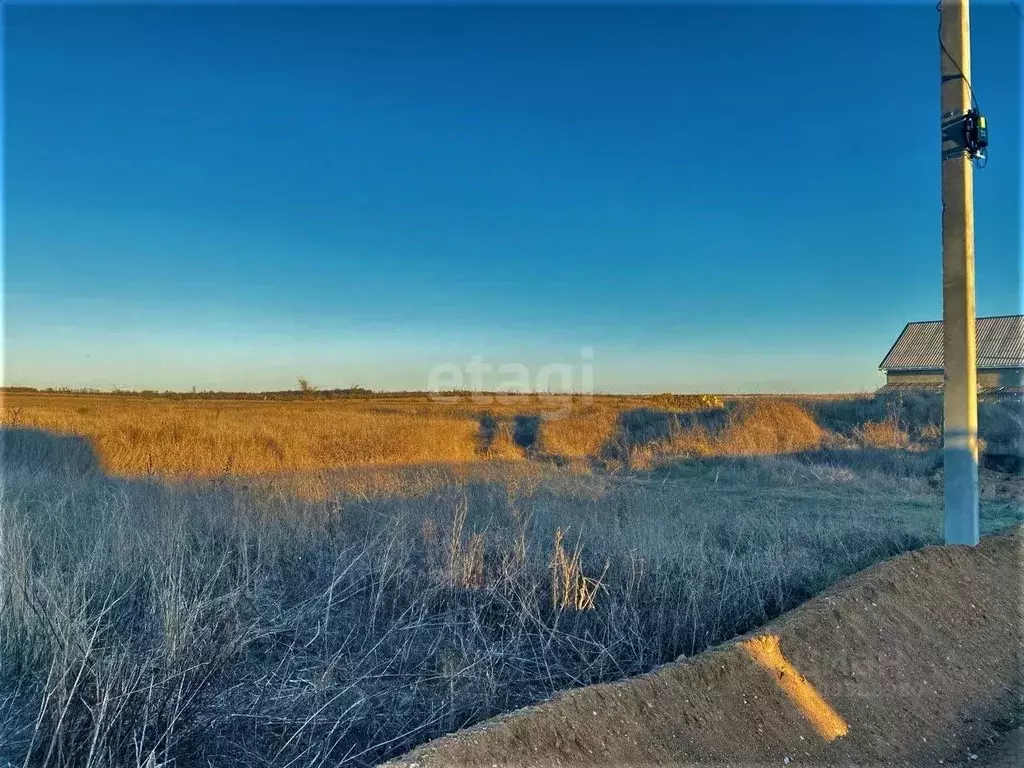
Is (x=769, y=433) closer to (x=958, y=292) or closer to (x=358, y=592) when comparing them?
(x=958, y=292)

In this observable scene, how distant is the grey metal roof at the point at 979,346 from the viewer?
83.9 ft

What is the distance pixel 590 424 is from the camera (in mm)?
22453

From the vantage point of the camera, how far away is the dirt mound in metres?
3.13

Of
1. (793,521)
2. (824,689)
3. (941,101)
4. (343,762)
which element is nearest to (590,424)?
(793,521)

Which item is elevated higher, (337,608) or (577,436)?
(577,436)

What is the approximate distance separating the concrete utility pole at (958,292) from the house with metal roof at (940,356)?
1964 centimetres

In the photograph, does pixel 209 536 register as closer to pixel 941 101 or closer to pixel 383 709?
pixel 383 709

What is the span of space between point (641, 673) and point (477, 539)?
199cm

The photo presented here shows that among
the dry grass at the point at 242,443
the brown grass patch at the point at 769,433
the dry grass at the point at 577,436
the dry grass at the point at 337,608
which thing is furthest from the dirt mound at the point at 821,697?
the dry grass at the point at 577,436

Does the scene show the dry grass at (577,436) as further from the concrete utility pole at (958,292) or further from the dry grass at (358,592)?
the concrete utility pole at (958,292)

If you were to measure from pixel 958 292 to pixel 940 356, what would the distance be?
25.6 m

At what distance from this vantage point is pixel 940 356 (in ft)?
89.2

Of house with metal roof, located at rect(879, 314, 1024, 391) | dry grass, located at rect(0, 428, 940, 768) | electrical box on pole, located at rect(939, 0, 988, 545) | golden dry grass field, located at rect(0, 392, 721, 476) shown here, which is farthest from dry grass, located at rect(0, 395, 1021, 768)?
house with metal roof, located at rect(879, 314, 1024, 391)

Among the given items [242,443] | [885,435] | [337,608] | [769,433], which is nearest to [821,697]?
[337,608]
